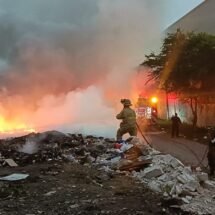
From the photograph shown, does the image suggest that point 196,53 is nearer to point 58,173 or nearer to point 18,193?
point 58,173

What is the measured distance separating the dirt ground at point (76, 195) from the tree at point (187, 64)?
534 inches

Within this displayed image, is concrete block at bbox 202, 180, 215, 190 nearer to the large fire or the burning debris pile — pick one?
the burning debris pile

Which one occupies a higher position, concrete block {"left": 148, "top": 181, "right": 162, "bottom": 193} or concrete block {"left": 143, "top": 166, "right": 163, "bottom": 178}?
concrete block {"left": 143, "top": 166, "right": 163, "bottom": 178}

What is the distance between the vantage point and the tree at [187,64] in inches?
942

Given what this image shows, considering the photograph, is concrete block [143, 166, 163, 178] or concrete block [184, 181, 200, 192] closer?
concrete block [184, 181, 200, 192]

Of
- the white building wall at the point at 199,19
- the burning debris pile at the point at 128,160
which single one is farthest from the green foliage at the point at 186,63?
the white building wall at the point at 199,19

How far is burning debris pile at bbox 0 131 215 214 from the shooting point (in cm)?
935

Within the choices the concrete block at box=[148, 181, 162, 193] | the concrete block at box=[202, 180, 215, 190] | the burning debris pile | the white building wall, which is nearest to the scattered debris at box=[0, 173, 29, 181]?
the burning debris pile

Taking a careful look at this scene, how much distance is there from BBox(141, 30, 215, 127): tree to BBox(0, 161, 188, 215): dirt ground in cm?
1357

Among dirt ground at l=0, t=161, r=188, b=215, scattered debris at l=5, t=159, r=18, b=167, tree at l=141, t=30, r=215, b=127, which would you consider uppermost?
tree at l=141, t=30, r=215, b=127

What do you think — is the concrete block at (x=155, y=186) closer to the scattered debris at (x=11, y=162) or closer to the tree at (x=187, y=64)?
the scattered debris at (x=11, y=162)

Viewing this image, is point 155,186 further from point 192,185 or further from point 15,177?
point 15,177

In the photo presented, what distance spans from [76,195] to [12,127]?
1381 cm

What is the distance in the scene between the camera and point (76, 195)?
9.37 m
